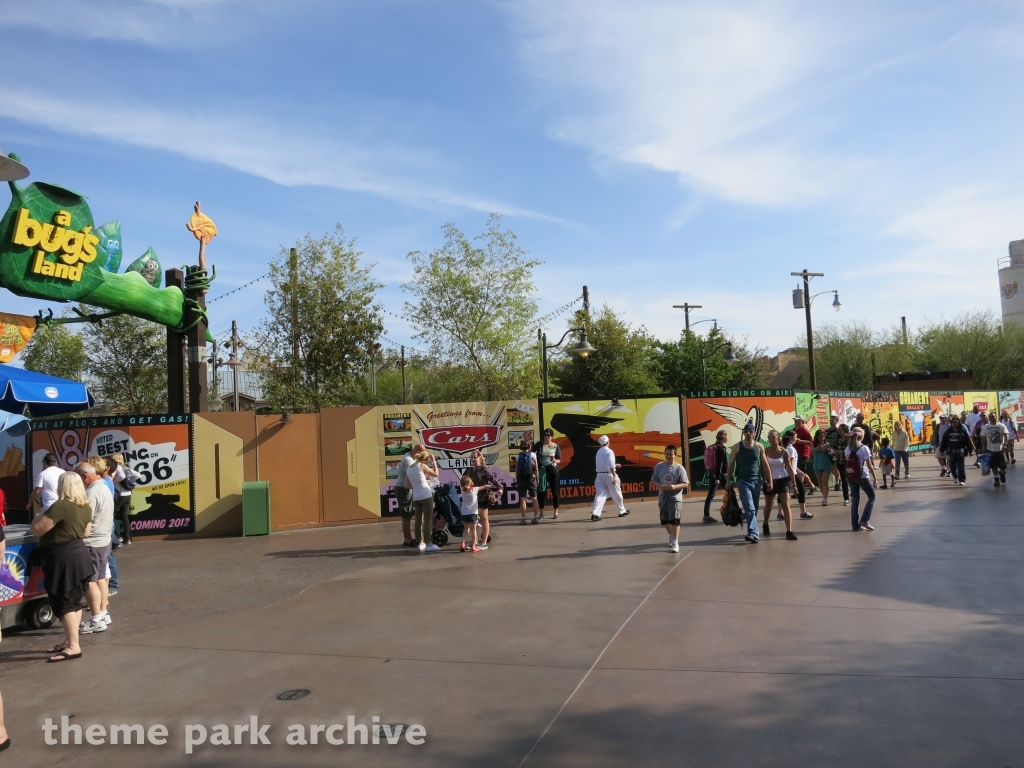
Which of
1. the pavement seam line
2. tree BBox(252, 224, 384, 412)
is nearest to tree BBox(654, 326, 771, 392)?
tree BBox(252, 224, 384, 412)

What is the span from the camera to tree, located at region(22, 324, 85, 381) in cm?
2941

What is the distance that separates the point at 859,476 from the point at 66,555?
10777 mm

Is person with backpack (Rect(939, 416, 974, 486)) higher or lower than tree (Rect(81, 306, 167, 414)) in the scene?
lower

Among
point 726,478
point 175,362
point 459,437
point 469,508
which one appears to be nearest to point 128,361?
point 175,362

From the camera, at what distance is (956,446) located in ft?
58.9

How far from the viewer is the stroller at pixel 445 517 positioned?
12.7 m

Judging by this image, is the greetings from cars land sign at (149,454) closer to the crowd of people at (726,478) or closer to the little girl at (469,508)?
the crowd of people at (726,478)

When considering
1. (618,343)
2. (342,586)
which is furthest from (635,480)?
(618,343)

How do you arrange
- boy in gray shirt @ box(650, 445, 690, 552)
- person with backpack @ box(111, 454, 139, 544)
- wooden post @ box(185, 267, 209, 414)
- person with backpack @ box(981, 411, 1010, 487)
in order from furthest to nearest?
person with backpack @ box(981, 411, 1010, 487) < wooden post @ box(185, 267, 209, 414) < person with backpack @ box(111, 454, 139, 544) < boy in gray shirt @ box(650, 445, 690, 552)

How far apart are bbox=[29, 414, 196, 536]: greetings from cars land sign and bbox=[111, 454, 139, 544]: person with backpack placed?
478 mm

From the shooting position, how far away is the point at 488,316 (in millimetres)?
26703

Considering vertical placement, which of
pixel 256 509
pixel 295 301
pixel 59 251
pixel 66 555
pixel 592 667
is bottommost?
pixel 592 667

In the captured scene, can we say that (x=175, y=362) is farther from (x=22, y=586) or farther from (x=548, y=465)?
(x=22, y=586)

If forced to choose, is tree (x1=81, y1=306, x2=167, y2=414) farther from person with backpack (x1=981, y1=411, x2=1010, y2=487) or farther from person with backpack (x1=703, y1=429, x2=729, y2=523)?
person with backpack (x1=981, y1=411, x2=1010, y2=487)
